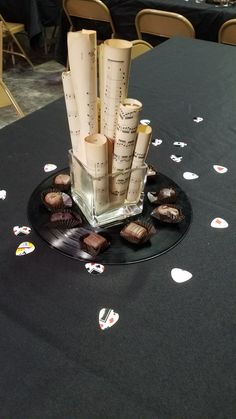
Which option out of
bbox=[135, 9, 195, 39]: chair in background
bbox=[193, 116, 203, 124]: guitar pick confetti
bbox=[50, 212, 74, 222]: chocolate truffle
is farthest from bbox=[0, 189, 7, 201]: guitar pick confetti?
bbox=[135, 9, 195, 39]: chair in background

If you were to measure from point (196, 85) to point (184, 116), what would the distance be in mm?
225

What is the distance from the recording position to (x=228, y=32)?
191cm

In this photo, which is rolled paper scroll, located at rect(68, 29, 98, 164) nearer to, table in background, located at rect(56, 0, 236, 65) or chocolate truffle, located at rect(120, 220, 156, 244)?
chocolate truffle, located at rect(120, 220, 156, 244)

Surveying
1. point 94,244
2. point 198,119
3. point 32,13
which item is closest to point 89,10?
point 32,13

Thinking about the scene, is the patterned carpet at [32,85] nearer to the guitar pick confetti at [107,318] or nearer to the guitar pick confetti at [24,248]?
the guitar pick confetti at [24,248]

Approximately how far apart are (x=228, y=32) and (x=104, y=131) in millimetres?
1662

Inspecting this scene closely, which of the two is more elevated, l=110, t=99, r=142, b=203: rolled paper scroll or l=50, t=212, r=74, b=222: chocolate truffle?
l=110, t=99, r=142, b=203: rolled paper scroll

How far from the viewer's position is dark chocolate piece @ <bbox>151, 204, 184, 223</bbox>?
0.63m

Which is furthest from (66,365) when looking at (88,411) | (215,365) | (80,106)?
(80,106)

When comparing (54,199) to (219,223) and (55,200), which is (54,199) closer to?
(55,200)

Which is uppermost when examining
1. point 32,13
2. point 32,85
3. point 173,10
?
point 173,10

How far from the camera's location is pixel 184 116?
100cm

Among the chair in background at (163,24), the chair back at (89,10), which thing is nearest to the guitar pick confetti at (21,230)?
the chair in background at (163,24)

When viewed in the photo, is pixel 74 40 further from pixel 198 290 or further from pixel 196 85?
pixel 196 85
